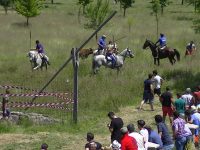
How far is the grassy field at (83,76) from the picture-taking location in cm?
1945

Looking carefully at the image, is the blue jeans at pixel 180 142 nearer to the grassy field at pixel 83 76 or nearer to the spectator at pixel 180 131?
the spectator at pixel 180 131

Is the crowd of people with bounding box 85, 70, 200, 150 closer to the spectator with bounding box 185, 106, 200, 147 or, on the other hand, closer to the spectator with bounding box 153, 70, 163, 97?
the spectator with bounding box 185, 106, 200, 147

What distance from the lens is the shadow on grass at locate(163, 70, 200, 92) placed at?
27.4m

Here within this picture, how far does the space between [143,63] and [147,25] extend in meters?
27.1

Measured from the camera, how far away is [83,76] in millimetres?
29875

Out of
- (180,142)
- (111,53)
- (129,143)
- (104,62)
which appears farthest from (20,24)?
(129,143)

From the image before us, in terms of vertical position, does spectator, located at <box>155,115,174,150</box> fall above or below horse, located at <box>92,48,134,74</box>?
below

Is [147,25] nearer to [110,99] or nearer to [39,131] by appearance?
[110,99]

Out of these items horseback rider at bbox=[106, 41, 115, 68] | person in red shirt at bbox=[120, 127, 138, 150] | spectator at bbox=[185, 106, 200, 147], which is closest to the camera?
person in red shirt at bbox=[120, 127, 138, 150]

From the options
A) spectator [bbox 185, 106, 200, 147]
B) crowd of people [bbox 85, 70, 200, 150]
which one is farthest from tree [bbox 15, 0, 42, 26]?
spectator [bbox 185, 106, 200, 147]

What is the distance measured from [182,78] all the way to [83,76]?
5861mm

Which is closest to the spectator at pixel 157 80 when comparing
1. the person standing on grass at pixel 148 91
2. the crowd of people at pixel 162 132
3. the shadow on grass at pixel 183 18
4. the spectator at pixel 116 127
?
the person standing on grass at pixel 148 91

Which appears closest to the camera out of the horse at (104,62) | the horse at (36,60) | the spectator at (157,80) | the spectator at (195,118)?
the spectator at (195,118)

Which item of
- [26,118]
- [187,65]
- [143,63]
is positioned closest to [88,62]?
[143,63]
